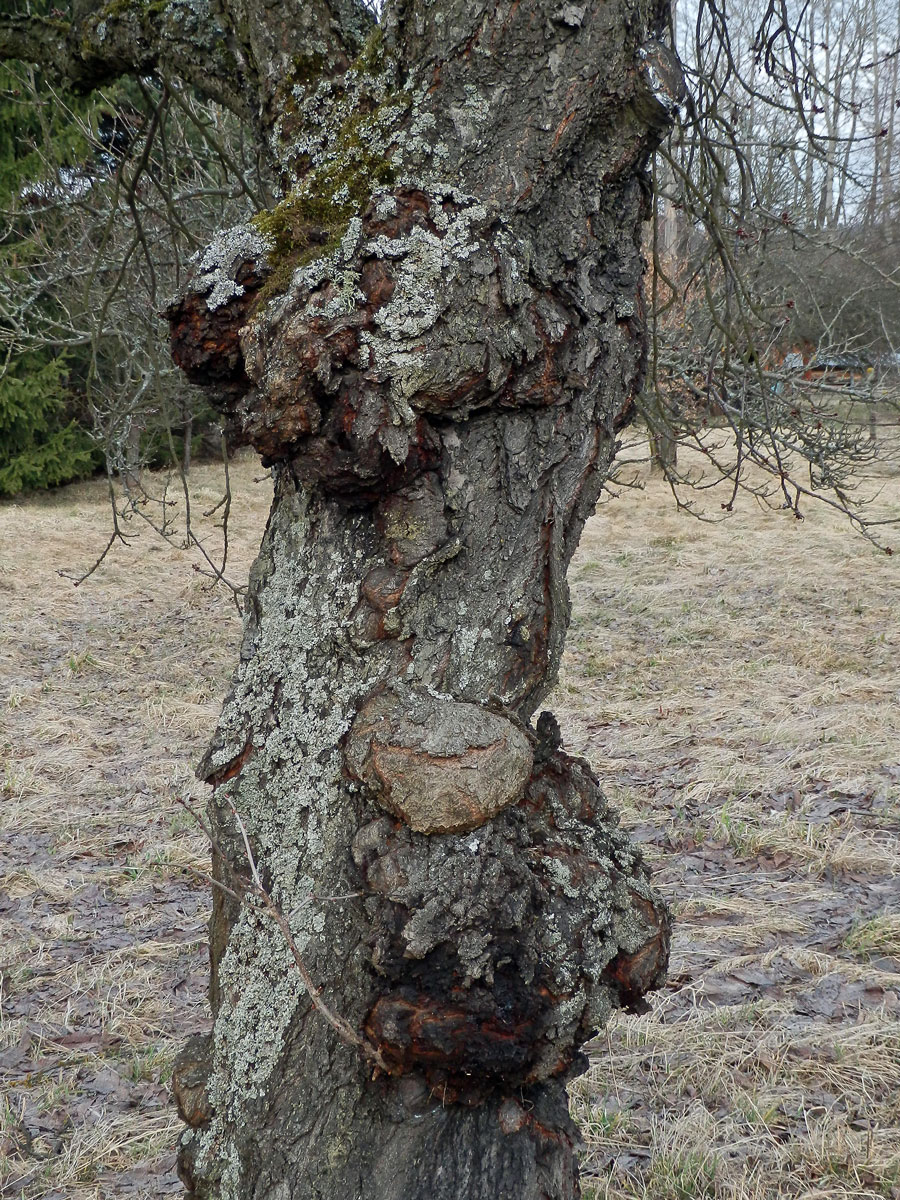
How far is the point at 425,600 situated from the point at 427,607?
0.01 m

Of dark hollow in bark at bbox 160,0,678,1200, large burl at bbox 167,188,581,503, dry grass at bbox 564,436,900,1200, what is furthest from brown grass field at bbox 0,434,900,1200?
large burl at bbox 167,188,581,503

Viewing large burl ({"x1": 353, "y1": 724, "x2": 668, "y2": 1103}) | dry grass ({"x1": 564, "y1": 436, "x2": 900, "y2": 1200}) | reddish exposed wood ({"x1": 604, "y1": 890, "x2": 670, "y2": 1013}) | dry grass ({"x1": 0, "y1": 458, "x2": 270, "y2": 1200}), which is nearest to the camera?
large burl ({"x1": 353, "y1": 724, "x2": 668, "y2": 1103})

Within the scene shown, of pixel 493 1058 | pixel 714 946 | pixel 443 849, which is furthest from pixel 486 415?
pixel 714 946

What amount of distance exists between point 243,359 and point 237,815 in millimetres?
675

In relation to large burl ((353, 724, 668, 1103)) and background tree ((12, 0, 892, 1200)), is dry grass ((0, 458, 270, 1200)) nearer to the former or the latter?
background tree ((12, 0, 892, 1200))

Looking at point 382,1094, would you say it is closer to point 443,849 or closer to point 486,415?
point 443,849

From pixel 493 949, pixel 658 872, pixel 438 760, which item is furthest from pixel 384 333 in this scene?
pixel 658 872

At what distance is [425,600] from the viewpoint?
1.35 metres

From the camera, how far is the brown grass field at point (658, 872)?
2.32 m

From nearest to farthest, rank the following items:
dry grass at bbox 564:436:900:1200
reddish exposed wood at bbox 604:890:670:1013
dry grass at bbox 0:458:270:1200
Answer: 1. reddish exposed wood at bbox 604:890:670:1013
2. dry grass at bbox 564:436:900:1200
3. dry grass at bbox 0:458:270:1200

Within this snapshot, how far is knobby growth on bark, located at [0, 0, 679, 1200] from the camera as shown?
4.08 feet

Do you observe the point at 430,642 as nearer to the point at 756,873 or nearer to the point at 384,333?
the point at 384,333

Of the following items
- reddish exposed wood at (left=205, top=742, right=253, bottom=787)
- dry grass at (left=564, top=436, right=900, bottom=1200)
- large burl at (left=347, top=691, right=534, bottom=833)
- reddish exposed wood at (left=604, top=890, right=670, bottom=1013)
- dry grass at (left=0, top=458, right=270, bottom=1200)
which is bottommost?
dry grass at (left=0, top=458, right=270, bottom=1200)

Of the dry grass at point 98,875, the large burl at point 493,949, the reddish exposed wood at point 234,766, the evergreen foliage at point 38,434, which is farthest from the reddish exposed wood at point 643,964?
the evergreen foliage at point 38,434
